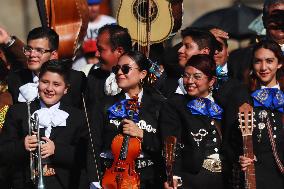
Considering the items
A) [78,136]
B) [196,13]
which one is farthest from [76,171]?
[196,13]

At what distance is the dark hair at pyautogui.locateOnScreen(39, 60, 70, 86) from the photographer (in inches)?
404

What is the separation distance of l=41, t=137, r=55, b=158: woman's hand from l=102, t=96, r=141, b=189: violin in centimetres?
52

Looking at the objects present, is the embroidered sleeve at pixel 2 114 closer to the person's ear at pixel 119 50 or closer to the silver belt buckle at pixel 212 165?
the person's ear at pixel 119 50

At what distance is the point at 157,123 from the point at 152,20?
1.41 meters

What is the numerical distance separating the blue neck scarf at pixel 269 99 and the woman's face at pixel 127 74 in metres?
1.03

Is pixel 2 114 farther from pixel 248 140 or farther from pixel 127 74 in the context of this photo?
pixel 248 140

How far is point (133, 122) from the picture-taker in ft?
32.4

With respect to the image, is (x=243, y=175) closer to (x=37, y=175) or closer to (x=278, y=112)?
(x=278, y=112)

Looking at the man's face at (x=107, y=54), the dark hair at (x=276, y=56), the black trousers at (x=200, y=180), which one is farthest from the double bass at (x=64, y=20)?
the black trousers at (x=200, y=180)

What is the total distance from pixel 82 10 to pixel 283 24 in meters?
2.01

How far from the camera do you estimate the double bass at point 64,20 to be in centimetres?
1138

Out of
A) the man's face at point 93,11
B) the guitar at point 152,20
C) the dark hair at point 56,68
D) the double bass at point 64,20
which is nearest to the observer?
the dark hair at point 56,68

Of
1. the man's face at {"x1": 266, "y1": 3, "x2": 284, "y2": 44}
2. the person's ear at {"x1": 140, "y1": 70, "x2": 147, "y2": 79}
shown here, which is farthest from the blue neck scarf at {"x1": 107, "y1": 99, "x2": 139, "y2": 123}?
the man's face at {"x1": 266, "y1": 3, "x2": 284, "y2": 44}

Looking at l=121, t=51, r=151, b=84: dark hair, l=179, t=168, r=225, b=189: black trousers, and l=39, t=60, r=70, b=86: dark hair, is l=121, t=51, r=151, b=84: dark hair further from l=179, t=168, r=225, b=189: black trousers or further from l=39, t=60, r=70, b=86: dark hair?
l=179, t=168, r=225, b=189: black trousers
